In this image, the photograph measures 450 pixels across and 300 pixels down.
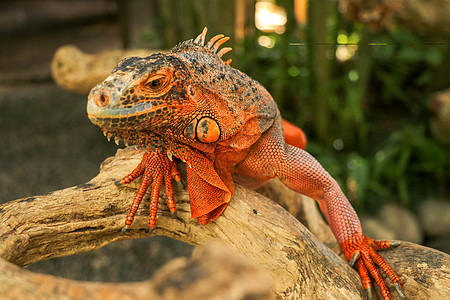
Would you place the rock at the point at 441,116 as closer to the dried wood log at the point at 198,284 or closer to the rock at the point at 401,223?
the rock at the point at 401,223

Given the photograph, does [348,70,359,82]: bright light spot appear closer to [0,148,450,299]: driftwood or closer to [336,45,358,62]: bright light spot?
[336,45,358,62]: bright light spot

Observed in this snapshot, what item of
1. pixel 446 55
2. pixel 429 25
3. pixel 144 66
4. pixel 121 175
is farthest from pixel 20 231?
pixel 446 55

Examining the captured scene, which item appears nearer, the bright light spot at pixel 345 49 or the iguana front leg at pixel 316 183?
the iguana front leg at pixel 316 183

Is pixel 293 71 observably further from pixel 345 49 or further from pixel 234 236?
pixel 234 236

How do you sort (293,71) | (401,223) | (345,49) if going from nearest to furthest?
(401,223)
(293,71)
(345,49)

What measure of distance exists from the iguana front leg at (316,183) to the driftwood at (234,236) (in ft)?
0.26

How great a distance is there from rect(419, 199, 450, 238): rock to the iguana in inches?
116

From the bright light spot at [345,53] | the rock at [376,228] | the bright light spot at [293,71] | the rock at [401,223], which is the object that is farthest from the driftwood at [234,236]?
the bright light spot at [345,53]

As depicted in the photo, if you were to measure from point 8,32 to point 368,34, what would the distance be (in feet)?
16.7

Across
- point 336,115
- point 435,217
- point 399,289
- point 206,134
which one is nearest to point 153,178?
point 206,134

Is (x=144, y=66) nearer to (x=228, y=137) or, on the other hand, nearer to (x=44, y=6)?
(x=228, y=137)

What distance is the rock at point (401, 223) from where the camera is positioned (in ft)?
14.6

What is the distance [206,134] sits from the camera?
1.68 metres

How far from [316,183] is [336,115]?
9.59ft
